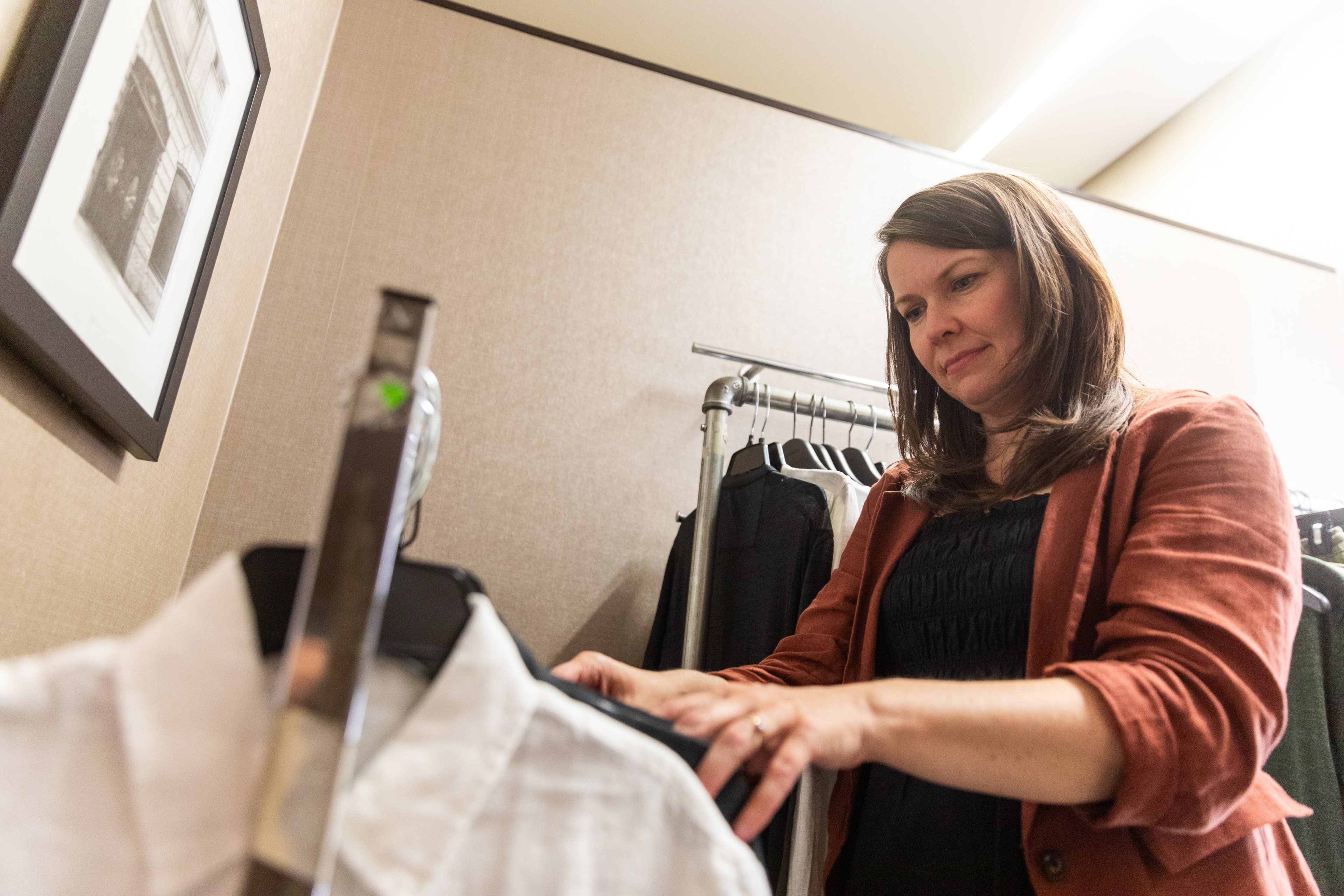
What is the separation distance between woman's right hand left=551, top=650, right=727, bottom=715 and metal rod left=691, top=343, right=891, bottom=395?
0.84 meters

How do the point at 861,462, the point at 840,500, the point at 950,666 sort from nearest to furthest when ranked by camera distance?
1. the point at 950,666
2. the point at 840,500
3. the point at 861,462

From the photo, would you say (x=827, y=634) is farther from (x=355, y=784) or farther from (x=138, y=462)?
(x=138, y=462)

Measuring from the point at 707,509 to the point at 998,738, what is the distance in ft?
2.59

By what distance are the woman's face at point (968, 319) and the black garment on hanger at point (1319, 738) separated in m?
0.47

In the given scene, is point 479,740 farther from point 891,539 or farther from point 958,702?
point 891,539

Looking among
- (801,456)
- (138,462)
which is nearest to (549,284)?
(801,456)

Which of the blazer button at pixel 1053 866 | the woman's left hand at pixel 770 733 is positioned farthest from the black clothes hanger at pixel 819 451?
the woman's left hand at pixel 770 733

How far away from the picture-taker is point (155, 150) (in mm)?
982

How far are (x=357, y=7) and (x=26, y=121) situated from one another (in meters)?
1.32

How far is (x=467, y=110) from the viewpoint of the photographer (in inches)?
73.4

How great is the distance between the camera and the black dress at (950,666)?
2.77 feet

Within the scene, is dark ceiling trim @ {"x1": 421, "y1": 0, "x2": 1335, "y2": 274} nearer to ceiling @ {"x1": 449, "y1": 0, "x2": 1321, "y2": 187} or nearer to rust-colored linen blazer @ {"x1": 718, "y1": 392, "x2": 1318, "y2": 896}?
ceiling @ {"x1": 449, "y1": 0, "x2": 1321, "y2": 187}

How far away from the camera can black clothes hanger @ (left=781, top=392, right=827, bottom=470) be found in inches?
59.2

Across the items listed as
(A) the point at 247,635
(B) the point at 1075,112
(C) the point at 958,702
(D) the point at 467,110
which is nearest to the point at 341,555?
(A) the point at 247,635
